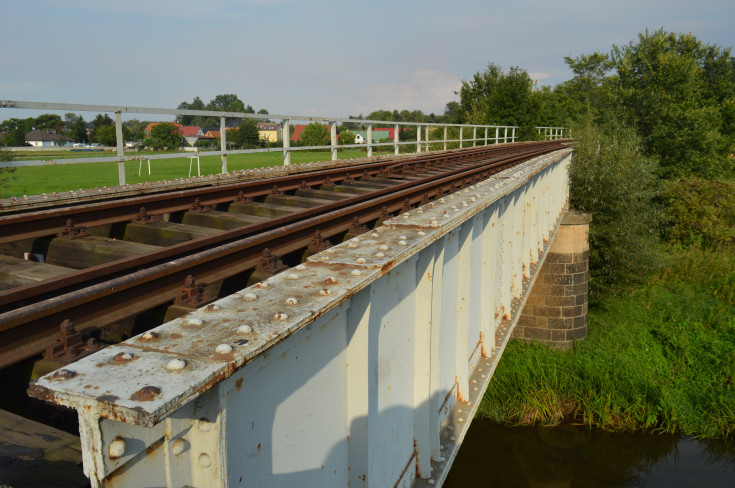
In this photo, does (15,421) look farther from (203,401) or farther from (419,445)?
(419,445)

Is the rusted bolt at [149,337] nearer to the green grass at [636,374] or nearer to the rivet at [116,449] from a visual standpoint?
the rivet at [116,449]

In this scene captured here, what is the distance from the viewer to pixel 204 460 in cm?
131

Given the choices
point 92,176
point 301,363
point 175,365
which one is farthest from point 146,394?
point 92,176

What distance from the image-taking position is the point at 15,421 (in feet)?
5.58

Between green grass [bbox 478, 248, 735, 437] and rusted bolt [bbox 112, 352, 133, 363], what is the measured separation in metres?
13.2

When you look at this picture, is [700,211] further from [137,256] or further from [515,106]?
[137,256]

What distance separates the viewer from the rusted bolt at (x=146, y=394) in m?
1.06

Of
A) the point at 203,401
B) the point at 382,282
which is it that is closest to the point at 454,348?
the point at 382,282

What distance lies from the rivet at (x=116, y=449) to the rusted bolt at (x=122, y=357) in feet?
0.58

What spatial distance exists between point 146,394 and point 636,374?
15.4 m

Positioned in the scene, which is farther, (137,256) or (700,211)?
(700,211)

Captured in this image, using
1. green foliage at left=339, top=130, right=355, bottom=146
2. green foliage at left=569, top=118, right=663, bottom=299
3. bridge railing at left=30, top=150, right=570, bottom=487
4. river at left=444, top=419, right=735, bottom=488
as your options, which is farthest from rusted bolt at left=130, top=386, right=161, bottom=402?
green foliage at left=339, top=130, right=355, bottom=146

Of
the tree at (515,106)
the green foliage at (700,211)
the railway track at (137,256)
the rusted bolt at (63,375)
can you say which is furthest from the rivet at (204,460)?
the tree at (515,106)

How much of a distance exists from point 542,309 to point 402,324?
1532 centimetres
